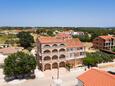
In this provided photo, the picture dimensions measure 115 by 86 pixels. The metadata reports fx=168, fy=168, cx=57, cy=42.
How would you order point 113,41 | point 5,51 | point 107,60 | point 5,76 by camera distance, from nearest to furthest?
point 5,76 < point 107,60 < point 5,51 < point 113,41

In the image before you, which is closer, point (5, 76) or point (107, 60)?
point (5, 76)

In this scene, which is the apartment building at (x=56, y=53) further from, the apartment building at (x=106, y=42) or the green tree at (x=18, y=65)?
the apartment building at (x=106, y=42)

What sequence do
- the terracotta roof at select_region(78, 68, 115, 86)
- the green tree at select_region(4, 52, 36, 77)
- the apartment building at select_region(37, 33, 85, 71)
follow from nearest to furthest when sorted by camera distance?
the terracotta roof at select_region(78, 68, 115, 86)
the green tree at select_region(4, 52, 36, 77)
the apartment building at select_region(37, 33, 85, 71)

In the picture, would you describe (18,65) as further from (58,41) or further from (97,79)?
(97,79)

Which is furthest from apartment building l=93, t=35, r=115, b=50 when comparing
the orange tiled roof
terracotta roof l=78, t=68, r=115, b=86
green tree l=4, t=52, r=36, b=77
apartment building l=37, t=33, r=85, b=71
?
terracotta roof l=78, t=68, r=115, b=86

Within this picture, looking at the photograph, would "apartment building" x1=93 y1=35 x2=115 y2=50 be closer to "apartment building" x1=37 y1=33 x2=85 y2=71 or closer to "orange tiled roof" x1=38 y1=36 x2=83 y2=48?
"orange tiled roof" x1=38 y1=36 x2=83 y2=48

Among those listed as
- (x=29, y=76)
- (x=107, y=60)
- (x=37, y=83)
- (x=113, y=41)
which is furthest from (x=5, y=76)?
(x=113, y=41)

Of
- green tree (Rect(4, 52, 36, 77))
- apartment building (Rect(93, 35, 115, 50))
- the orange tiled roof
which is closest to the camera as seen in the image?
green tree (Rect(4, 52, 36, 77))

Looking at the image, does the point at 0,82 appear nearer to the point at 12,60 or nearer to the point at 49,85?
the point at 12,60
